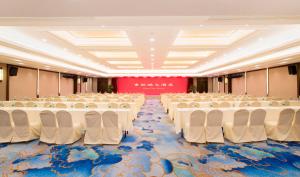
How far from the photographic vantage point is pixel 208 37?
859 cm

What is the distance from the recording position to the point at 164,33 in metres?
6.85

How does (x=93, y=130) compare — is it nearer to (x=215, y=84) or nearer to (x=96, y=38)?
(x=96, y=38)

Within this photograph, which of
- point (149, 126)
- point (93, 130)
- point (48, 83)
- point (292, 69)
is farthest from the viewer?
point (48, 83)

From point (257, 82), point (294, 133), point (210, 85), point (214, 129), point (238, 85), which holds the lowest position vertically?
point (294, 133)

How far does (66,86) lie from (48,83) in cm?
382

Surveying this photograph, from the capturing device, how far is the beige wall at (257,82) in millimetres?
15828

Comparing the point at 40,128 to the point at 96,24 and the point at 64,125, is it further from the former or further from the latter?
the point at 96,24

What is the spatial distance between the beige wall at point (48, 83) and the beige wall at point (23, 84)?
35.1 inches

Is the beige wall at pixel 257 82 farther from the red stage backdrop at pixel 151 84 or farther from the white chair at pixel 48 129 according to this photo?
the white chair at pixel 48 129

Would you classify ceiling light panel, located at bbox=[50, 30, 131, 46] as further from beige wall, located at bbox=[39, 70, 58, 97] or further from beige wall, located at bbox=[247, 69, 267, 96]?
beige wall, located at bbox=[247, 69, 267, 96]

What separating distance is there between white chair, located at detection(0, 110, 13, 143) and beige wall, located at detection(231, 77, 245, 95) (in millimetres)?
19426

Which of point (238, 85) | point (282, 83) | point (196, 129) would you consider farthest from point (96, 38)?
point (238, 85)

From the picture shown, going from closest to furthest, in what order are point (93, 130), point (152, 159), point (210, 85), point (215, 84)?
1. point (152, 159)
2. point (93, 130)
3. point (215, 84)
4. point (210, 85)

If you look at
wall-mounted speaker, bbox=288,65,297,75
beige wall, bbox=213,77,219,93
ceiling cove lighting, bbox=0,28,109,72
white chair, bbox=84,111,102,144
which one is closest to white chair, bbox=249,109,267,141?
white chair, bbox=84,111,102,144
